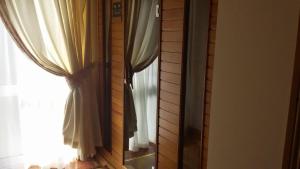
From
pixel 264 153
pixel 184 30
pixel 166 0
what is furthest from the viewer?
pixel 166 0

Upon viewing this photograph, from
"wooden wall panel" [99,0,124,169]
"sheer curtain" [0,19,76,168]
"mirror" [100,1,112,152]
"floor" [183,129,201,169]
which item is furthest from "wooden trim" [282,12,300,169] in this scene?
"sheer curtain" [0,19,76,168]

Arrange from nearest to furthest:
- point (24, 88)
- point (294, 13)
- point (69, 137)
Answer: point (294, 13) → point (24, 88) → point (69, 137)

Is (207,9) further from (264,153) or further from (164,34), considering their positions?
(264,153)

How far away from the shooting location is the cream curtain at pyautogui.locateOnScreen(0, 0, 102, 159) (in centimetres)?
245

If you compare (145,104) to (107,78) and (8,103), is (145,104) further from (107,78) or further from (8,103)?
(8,103)

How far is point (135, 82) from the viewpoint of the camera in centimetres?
229

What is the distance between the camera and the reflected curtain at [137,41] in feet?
6.38

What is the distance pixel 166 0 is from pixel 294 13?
948 mm

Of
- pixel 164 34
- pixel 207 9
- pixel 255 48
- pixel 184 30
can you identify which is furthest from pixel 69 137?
pixel 255 48

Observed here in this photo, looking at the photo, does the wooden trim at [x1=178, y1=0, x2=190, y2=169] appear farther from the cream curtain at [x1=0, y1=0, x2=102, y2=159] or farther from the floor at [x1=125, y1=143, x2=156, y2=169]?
the cream curtain at [x1=0, y1=0, x2=102, y2=159]

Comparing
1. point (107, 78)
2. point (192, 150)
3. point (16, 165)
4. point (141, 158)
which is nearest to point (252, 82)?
point (192, 150)

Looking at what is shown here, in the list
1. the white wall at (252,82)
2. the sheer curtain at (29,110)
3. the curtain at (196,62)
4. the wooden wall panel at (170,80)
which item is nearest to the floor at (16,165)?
the sheer curtain at (29,110)

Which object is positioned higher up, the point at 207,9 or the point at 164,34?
the point at 207,9

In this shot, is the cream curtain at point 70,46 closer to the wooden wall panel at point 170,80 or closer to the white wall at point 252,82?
the wooden wall panel at point 170,80
